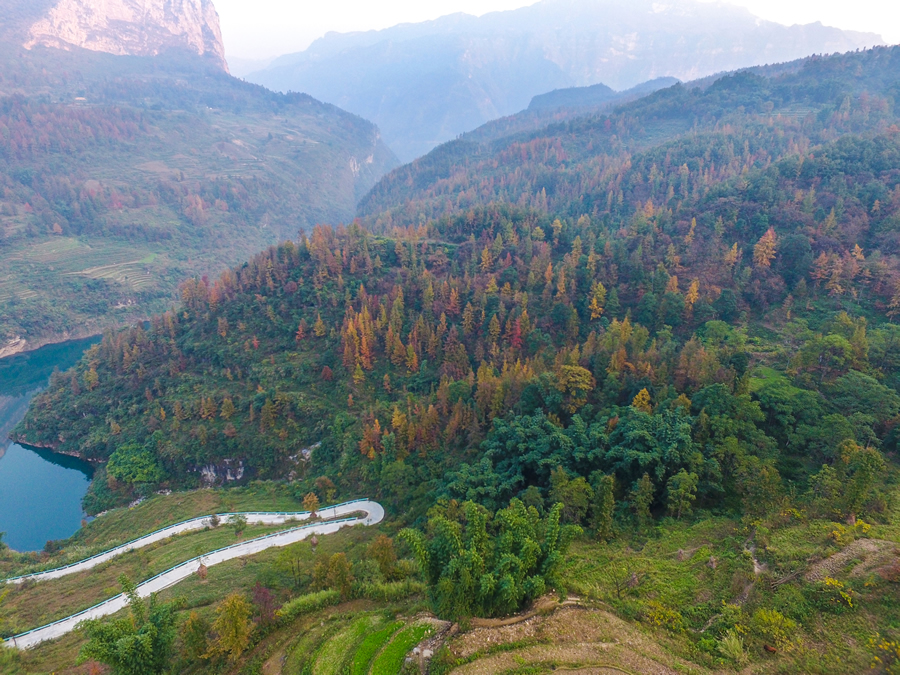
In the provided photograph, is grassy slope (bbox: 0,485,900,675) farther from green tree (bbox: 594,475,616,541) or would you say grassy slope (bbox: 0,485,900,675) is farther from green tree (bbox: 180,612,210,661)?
green tree (bbox: 180,612,210,661)

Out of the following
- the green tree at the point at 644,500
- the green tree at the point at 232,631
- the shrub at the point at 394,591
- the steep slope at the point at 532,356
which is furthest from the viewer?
the steep slope at the point at 532,356

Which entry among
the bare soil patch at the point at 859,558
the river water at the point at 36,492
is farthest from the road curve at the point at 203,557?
the bare soil patch at the point at 859,558

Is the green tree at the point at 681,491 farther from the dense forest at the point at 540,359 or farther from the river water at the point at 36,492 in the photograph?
the river water at the point at 36,492

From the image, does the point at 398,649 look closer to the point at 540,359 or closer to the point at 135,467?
the point at 540,359

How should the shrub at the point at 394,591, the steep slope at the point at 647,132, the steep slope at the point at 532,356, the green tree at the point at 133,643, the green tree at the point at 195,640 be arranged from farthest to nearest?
the steep slope at the point at 647,132 → the steep slope at the point at 532,356 → the shrub at the point at 394,591 → the green tree at the point at 195,640 → the green tree at the point at 133,643

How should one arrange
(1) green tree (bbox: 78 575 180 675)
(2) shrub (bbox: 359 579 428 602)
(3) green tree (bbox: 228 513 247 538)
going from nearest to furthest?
(1) green tree (bbox: 78 575 180 675), (2) shrub (bbox: 359 579 428 602), (3) green tree (bbox: 228 513 247 538)

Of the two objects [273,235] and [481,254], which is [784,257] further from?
[273,235]

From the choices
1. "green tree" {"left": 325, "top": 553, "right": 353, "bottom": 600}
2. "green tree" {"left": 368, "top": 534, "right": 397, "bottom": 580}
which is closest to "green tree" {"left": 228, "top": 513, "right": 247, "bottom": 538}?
"green tree" {"left": 325, "top": 553, "right": 353, "bottom": 600}

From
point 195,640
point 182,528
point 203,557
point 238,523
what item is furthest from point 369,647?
point 182,528
